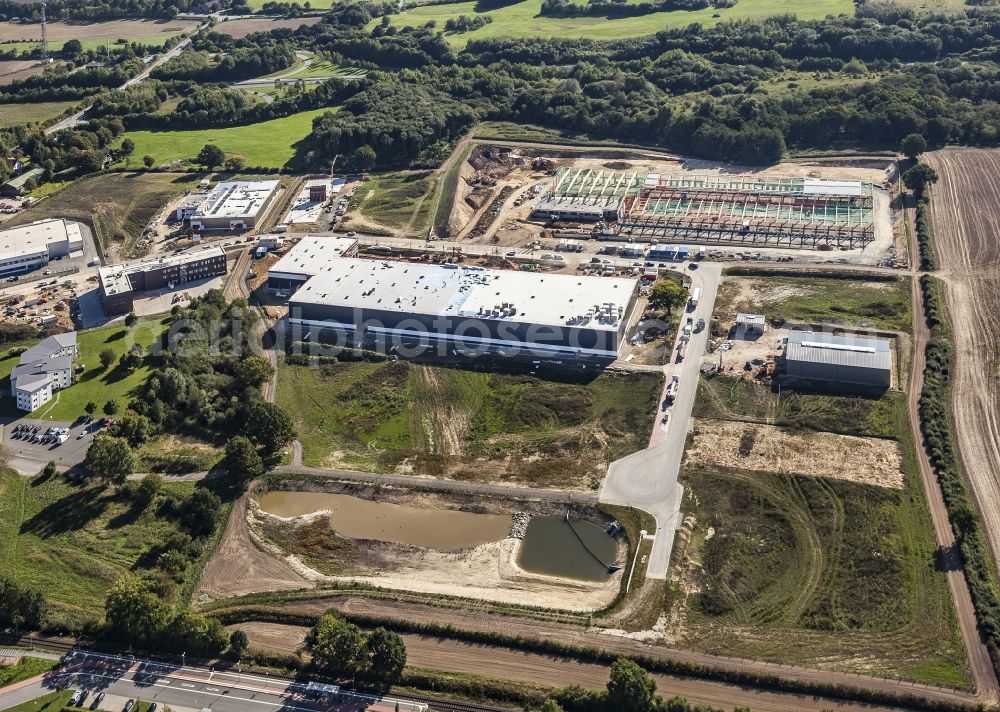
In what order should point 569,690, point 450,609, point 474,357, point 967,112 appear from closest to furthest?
point 569,690
point 450,609
point 474,357
point 967,112

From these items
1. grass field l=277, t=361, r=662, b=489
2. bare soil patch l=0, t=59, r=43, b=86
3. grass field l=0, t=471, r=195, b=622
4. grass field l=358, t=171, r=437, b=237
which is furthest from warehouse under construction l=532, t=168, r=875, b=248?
bare soil patch l=0, t=59, r=43, b=86

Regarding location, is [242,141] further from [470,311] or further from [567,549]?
[567,549]

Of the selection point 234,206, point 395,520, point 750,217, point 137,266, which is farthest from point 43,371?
point 750,217

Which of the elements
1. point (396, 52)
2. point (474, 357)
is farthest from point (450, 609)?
point (396, 52)

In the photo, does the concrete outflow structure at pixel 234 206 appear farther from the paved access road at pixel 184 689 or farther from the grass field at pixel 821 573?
the grass field at pixel 821 573

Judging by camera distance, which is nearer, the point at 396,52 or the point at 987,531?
the point at 987,531

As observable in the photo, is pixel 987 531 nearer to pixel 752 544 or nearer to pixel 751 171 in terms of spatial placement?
pixel 752 544

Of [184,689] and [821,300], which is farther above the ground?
[821,300]
